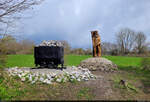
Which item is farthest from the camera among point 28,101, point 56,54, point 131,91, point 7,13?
point 56,54

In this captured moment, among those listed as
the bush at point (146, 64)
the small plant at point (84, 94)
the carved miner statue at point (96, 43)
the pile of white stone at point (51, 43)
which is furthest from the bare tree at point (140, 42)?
the small plant at point (84, 94)

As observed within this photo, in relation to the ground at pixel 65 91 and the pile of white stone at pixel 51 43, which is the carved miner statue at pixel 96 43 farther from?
the ground at pixel 65 91

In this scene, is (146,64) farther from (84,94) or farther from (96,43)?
(84,94)

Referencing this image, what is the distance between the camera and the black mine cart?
6340 millimetres

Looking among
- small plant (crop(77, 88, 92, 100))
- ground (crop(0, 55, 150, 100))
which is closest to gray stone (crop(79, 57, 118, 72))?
ground (crop(0, 55, 150, 100))

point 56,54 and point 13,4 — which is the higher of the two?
point 13,4

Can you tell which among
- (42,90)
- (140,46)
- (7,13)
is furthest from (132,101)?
(140,46)

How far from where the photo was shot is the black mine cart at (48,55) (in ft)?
20.8

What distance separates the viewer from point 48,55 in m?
6.39

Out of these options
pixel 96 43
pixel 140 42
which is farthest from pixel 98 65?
pixel 140 42

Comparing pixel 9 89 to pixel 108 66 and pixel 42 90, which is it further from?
pixel 108 66

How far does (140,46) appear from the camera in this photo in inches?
937

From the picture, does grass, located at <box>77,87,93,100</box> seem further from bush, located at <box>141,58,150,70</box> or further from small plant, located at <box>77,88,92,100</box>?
bush, located at <box>141,58,150,70</box>

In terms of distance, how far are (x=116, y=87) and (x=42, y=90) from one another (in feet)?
7.49
